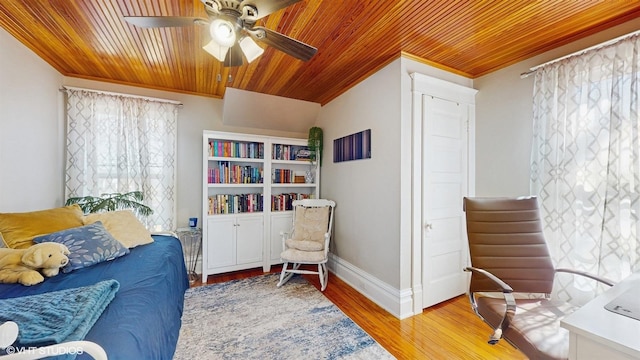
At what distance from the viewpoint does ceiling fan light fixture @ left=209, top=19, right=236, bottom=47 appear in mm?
1352

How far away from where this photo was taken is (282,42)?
61.0 inches

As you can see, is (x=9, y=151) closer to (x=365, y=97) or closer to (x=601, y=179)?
(x=365, y=97)

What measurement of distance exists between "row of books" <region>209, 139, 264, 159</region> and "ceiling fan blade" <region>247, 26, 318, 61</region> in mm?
1864

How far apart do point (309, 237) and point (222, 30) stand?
7.79 feet

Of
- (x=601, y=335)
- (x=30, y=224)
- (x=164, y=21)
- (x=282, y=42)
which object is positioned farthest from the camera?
(x=30, y=224)

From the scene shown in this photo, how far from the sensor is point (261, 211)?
10.9 feet

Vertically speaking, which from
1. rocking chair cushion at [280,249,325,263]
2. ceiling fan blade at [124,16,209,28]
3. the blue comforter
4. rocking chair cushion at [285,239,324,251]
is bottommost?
rocking chair cushion at [280,249,325,263]

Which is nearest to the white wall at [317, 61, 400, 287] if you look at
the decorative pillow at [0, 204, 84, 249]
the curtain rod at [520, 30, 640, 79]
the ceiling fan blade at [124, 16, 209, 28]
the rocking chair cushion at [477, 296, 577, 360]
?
the rocking chair cushion at [477, 296, 577, 360]

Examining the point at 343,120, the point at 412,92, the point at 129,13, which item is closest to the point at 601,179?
the point at 412,92

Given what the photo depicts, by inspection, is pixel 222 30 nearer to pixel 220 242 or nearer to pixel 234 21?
pixel 234 21

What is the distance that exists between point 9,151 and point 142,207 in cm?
105

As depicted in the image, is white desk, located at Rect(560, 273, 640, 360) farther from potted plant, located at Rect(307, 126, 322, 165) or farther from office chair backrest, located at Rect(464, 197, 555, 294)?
potted plant, located at Rect(307, 126, 322, 165)

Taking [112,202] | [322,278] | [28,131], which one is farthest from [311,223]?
[28,131]

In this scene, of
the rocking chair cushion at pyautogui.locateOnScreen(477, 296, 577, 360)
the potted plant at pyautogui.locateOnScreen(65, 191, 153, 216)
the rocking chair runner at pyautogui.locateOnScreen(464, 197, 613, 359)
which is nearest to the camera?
the rocking chair cushion at pyautogui.locateOnScreen(477, 296, 577, 360)
